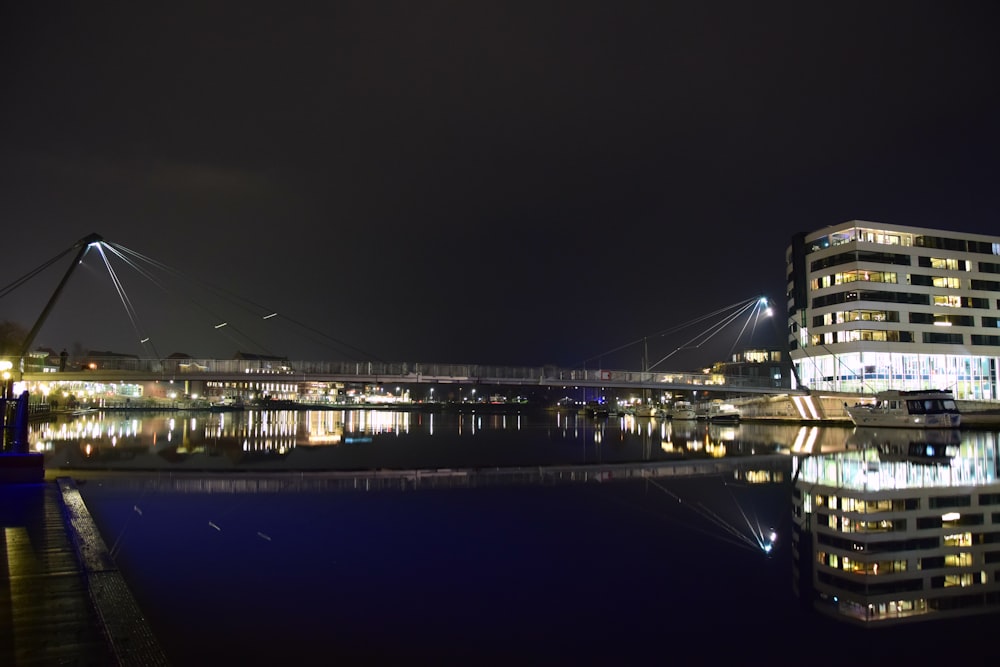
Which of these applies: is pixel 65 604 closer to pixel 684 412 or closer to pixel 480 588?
pixel 480 588

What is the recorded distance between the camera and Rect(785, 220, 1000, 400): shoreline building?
271 feet

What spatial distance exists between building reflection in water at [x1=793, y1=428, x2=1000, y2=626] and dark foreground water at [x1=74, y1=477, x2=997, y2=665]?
0.65m

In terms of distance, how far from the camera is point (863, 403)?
252ft

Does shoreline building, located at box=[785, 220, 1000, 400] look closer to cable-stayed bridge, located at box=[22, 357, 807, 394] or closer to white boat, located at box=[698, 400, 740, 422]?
white boat, located at box=[698, 400, 740, 422]

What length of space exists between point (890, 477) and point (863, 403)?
56.9 m

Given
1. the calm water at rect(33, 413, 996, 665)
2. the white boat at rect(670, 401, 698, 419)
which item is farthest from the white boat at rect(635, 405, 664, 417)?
the calm water at rect(33, 413, 996, 665)

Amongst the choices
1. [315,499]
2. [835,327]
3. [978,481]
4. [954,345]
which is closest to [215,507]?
[315,499]

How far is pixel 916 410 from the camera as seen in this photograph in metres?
65.9

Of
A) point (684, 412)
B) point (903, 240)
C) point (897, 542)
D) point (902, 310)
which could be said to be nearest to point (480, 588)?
point (897, 542)

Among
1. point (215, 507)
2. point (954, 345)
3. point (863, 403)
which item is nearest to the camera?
point (215, 507)

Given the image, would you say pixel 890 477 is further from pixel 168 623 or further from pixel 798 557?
pixel 168 623

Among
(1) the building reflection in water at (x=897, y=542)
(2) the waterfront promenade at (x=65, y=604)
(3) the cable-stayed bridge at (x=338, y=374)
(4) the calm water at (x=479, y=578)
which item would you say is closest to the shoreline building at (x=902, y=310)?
(3) the cable-stayed bridge at (x=338, y=374)

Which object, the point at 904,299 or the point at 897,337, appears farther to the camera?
the point at 904,299

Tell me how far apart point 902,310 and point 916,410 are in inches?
877
